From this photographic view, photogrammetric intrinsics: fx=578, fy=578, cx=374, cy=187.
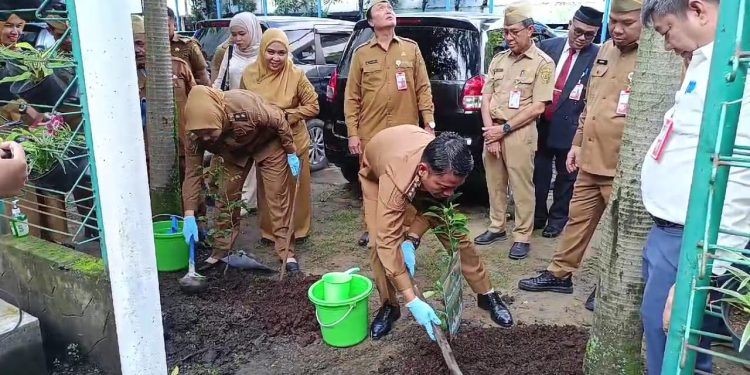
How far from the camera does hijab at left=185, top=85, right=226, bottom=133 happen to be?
3.46 m

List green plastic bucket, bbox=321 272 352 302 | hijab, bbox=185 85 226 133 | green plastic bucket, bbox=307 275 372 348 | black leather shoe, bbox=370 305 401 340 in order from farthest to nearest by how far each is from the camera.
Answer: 1. hijab, bbox=185 85 226 133
2. black leather shoe, bbox=370 305 401 340
3. green plastic bucket, bbox=321 272 352 302
4. green plastic bucket, bbox=307 275 372 348

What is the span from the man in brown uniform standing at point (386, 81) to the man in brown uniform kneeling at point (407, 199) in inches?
45.7

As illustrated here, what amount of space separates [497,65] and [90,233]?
3.41 m

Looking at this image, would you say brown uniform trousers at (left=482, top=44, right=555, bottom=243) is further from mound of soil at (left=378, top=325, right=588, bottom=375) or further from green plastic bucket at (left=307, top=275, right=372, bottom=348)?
green plastic bucket at (left=307, top=275, right=372, bottom=348)

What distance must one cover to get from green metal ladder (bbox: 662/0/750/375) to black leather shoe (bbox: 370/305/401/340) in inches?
77.7

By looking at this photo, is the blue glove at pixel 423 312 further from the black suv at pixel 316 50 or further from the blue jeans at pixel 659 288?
the black suv at pixel 316 50

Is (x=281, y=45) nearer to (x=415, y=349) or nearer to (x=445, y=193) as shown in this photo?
(x=445, y=193)

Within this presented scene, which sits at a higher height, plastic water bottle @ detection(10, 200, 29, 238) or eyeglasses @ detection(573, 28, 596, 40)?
eyeglasses @ detection(573, 28, 596, 40)

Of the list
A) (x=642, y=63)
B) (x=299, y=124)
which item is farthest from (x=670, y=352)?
(x=299, y=124)

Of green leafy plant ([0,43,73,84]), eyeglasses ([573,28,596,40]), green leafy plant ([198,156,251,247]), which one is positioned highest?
eyeglasses ([573,28,596,40])

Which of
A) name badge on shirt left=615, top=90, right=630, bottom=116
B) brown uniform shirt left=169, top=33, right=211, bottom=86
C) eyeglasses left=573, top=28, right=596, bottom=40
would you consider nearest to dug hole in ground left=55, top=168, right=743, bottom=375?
name badge on shirt left=615, top=90, right=630, bottom=116

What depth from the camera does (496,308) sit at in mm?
3258

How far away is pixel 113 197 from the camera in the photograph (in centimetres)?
191

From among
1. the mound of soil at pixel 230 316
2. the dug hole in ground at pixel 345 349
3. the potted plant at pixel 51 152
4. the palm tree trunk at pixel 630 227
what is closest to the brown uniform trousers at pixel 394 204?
the dug hole in ground at pixel 345 349
